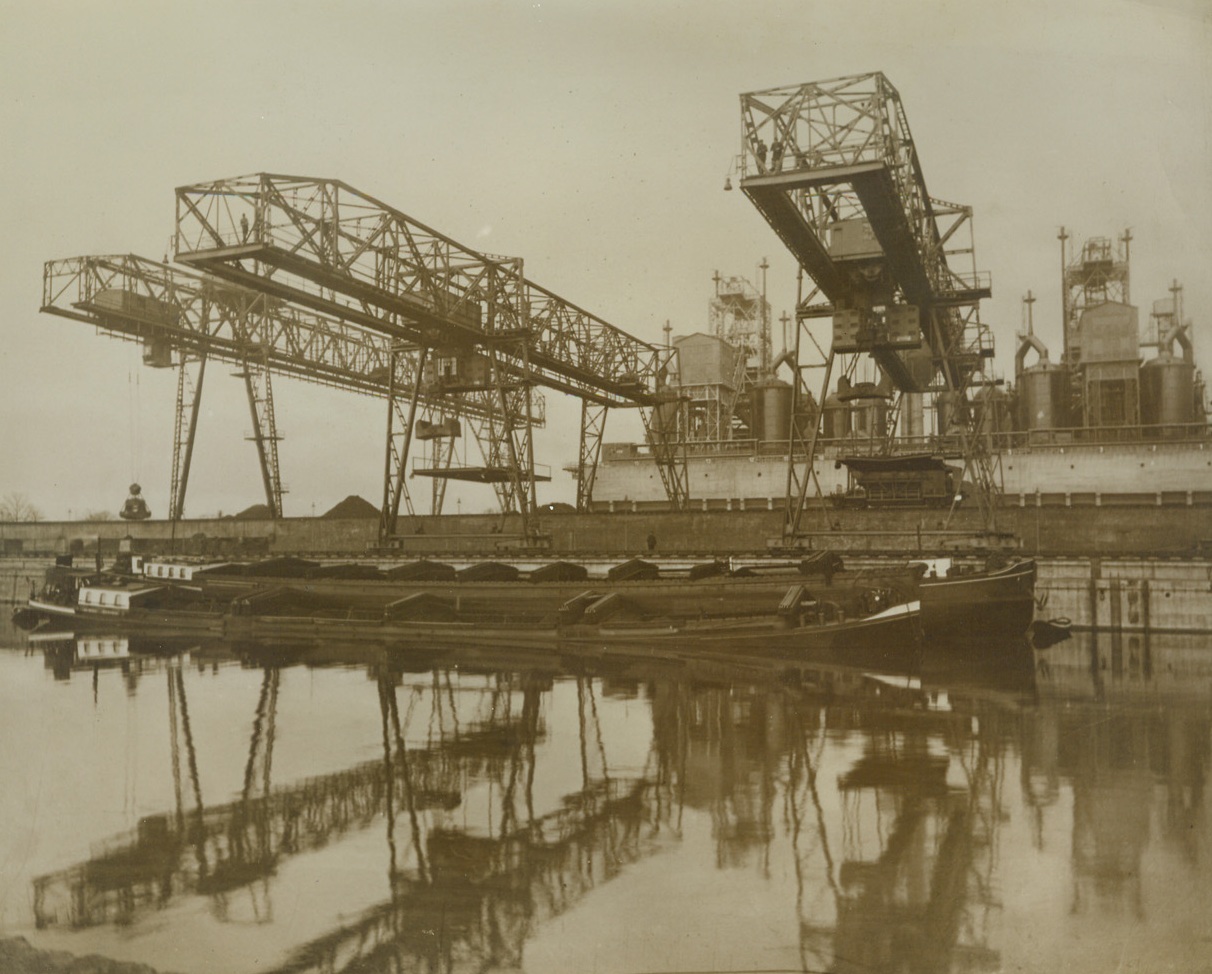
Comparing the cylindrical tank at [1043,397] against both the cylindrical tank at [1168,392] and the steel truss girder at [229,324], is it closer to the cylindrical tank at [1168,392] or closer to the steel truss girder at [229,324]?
the cylindrical tank at [1168,392]

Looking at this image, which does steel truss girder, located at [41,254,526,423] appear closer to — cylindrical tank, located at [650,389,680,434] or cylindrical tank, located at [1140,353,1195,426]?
cylindrical tank, located at [650,389,680,434]

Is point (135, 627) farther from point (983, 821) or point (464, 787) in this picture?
point (983, 821)

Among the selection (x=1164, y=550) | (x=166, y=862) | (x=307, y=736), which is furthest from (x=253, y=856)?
(x=1164, y=550)

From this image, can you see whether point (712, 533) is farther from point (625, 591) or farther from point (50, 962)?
point (50, 962)

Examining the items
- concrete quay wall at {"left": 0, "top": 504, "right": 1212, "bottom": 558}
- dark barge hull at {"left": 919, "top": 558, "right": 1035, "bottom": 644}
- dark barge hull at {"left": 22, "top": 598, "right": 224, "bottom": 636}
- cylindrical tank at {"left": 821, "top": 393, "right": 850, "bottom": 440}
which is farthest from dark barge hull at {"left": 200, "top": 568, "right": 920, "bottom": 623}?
cylindrical tank at {"left": 821, "top": 393, "right": 850, "bottom": 440}

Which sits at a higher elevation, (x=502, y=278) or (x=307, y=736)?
(x=502, y=278)
